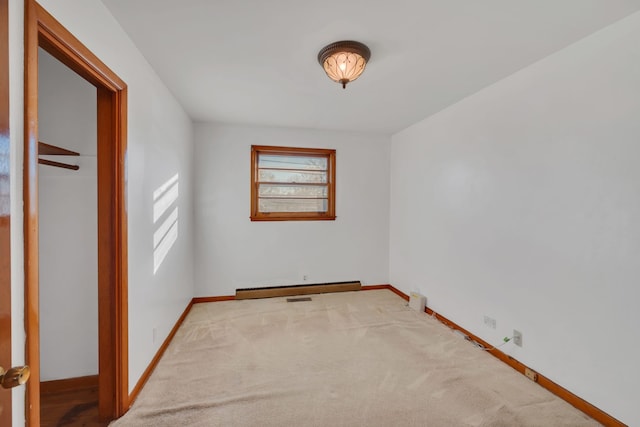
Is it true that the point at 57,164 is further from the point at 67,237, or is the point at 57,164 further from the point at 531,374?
the point at 531,374

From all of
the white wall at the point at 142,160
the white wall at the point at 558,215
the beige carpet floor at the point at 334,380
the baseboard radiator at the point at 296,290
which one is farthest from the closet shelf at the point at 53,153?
the white wall at the point at 558,215

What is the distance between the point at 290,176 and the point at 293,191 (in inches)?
9.1

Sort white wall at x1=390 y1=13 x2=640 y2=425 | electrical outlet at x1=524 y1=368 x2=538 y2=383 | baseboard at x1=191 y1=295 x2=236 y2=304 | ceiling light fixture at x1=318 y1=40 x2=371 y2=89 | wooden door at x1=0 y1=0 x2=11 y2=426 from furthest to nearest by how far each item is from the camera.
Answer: baseboard at x1=191 y1=295 x2=236 y2=304
electrical outlet at x1=524 y1=368 x2=538 y2=383
ceiling light fixture at x1=318 y1=40 x2=371 y2=89
white wall at x1=390 y1=13 x2=640 y2=425
wooden door at x1=0 y1=0 x2=11 y2=426

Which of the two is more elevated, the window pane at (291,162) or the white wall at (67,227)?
the window pane at (291,162)

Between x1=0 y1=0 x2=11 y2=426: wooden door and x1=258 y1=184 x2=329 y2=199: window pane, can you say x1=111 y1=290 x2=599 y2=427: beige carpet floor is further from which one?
x1=258 y1=184 x2=329 y2=199: window pane

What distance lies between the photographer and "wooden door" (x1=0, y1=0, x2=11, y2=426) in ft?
2.59

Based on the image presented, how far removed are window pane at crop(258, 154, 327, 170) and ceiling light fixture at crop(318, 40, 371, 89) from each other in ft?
7.05

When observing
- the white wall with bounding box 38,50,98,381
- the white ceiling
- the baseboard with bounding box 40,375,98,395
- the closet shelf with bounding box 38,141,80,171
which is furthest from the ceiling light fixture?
the baseboard with bounding box 40,375,98,395

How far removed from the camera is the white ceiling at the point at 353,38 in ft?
5.19

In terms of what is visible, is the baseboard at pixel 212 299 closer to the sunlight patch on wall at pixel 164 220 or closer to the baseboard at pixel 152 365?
the baseboard at pixel 152 365

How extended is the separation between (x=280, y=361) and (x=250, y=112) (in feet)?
9.05

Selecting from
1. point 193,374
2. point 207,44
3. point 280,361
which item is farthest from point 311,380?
point 207,44

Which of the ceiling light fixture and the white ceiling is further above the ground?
the white ceiling

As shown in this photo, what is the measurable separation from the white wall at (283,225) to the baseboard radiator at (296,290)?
8 cm
